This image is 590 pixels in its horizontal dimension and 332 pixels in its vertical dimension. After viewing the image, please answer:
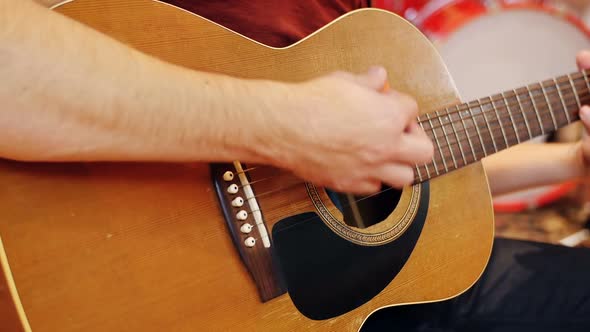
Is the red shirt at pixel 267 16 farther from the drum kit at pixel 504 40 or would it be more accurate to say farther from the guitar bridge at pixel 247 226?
the drum kit at pixel 504 40

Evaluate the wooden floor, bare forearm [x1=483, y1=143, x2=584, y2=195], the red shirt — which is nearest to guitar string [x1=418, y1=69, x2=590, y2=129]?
bare forearm [x1=483, y1=143, x2=584, y2=195]

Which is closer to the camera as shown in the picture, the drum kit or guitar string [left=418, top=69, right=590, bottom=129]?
guitar string [left=418, top=69, right=590, bottom=129]

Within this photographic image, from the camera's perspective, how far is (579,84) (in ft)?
3.11

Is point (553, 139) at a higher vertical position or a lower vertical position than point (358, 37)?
lower

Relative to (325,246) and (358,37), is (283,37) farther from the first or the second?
(325,246)

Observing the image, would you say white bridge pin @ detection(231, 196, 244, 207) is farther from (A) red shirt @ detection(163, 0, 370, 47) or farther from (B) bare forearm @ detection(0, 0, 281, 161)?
(A) red shirt @ detection(163, 0, 370, 47)

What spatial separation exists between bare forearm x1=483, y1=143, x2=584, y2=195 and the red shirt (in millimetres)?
565

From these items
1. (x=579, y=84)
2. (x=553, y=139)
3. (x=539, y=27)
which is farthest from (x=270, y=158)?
(x=553, y=139)

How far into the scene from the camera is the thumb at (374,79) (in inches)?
25.1

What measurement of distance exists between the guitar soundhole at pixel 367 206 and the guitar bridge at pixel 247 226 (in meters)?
0.14

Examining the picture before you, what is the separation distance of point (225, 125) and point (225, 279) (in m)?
0.20

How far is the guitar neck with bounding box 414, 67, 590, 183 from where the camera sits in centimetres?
77

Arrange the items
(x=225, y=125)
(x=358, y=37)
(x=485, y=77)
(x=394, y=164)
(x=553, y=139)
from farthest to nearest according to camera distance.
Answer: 1. (x=553, y=139)
2. (x=485, y=77)
3. (x=358, y=37)
4. (x=394, y=164)
5. (x=225, y=125)

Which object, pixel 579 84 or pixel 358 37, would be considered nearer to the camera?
pixel 358 37
